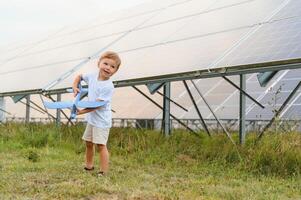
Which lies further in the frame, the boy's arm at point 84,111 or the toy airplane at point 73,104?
the boy's arm at point 84,111

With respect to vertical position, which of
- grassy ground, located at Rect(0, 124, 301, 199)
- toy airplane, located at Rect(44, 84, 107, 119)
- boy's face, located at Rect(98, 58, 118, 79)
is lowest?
grassy ground, located at Rect(0, 124, 301, 199)

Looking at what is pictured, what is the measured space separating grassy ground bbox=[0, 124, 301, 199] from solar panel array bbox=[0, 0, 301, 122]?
3.05ft

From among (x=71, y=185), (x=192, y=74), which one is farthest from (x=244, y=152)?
Answer: (x=71, y=185)

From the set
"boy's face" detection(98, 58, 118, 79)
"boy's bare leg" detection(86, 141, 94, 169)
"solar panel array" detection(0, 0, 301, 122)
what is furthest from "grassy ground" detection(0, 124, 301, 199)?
"boy's face" detection(98, 58, 118, 79)

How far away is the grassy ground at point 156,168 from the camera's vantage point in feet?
14.0

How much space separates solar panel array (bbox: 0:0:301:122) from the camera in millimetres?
7121

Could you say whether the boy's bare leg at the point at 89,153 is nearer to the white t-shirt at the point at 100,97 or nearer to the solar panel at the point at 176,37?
the white t-shirt at the point at 100,97

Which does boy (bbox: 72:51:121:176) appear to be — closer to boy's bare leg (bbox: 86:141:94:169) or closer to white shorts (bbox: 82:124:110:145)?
white shorts (bbox: 82:124:110:145)

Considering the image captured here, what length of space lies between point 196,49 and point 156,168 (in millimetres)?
2706

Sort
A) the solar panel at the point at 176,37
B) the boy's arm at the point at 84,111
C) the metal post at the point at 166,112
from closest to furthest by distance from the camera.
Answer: the boy's arm at the point at 84,111 → the solar panel at the point at 176,37 → the metal post at the point at 166,112

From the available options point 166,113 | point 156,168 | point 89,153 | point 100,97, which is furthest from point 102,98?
point 166,113

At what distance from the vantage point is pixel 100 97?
5.21 m

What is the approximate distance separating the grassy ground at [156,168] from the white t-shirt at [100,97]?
21.4 inches

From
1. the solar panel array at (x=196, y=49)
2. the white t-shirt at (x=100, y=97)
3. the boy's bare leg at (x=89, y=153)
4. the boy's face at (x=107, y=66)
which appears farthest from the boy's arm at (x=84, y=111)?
the solar panel array at (x=196, y=49)
